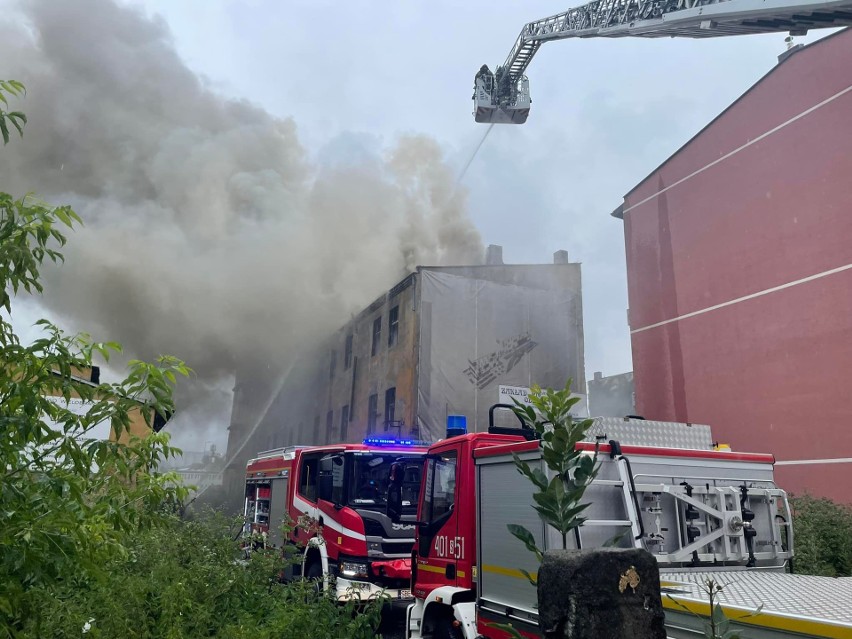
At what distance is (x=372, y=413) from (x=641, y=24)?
15.2 metres

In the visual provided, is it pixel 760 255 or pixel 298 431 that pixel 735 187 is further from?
pixel 298 431

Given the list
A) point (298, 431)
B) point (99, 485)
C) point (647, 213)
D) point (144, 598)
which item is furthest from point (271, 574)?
point (298, 431)

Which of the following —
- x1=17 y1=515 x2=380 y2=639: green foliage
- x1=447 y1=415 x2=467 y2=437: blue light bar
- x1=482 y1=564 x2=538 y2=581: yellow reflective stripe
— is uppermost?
x1=447 y1=415 x2=467 y2=437: blue light bar

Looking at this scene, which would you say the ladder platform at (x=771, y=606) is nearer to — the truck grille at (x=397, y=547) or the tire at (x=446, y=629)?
the tire at (x=446, y=629)

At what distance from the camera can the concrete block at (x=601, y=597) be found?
6.49 feet

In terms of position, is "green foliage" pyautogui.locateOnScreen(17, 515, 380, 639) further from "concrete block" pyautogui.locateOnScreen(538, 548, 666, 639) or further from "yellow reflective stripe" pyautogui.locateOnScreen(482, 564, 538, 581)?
"concrete block" pyautogui.locateOnScreen(538, 548, 666, 639)

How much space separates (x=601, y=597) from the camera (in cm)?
201

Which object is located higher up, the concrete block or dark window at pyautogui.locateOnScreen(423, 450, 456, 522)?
dark window at pyautogui.locateOnScreen(423, 450, 456, 522)

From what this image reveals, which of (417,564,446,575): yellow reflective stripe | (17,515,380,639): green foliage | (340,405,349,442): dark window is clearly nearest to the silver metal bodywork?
(417,564,446,575): yellow reflective stripe

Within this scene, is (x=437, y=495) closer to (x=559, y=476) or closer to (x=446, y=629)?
(x=446, y=629)

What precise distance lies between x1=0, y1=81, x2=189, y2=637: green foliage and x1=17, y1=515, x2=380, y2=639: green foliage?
4.06ft

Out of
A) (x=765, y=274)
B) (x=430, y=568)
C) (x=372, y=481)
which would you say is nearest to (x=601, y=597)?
(x=430, y=568)

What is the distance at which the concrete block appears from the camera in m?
1.98

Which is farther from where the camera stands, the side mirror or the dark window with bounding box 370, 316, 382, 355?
the dark window with bounding box 370, 316, 382, 355
